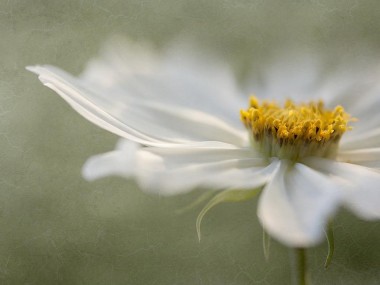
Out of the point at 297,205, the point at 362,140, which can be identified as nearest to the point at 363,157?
the point at 362,140

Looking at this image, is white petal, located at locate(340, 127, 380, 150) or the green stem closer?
the green stem

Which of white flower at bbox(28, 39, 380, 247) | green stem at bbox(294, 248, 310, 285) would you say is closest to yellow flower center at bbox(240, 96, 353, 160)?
white flower at bbox(28, 39, 380, 247)

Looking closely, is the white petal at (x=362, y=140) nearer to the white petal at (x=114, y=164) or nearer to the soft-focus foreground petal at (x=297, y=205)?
the soft-focus foreground petal at (x=297, y=205)

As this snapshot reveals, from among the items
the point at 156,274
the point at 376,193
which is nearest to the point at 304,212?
the point at 376,193

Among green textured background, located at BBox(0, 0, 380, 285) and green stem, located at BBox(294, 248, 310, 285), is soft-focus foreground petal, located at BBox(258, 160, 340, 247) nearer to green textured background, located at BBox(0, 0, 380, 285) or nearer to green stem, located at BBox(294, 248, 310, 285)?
green stem, located at BBox(294, 248, 310, 285)

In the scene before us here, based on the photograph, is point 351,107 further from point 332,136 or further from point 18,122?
point 18,122

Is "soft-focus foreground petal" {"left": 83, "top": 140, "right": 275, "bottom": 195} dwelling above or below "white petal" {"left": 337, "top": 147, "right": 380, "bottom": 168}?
below
